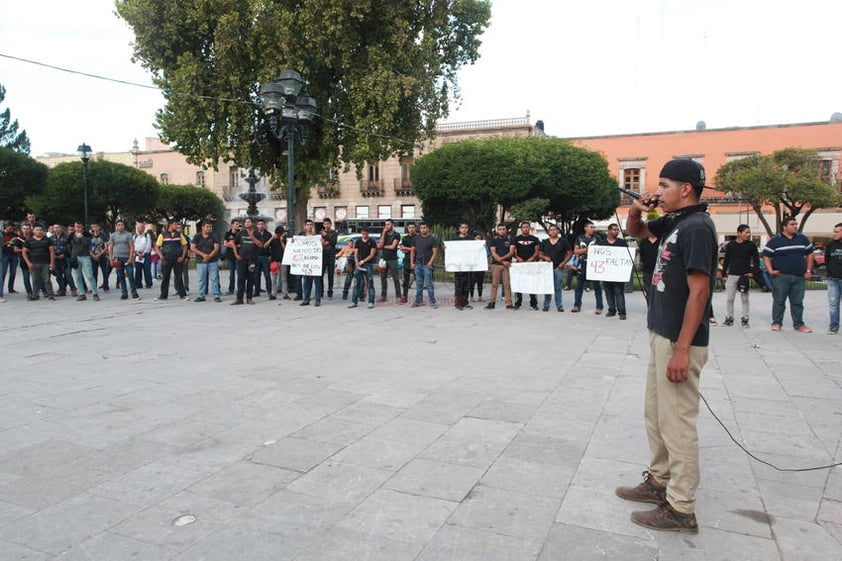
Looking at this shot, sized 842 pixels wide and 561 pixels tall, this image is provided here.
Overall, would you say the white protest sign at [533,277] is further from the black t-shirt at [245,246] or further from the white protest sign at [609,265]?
the black t-shirt at [245,246]

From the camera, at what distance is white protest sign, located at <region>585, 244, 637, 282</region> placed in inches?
439

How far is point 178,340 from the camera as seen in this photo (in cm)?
812

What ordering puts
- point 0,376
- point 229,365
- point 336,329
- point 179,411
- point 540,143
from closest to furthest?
point 179,411 → point 0,376 → point 229,365 → point 336,329 → point 540,143

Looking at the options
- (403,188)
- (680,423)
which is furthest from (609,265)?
(403,188)

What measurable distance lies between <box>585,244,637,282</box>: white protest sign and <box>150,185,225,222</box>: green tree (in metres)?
39.3

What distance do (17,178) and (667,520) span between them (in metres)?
39.4

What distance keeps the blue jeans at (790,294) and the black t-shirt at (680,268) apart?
8028 millimetres

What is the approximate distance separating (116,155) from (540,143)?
43441 millimetres

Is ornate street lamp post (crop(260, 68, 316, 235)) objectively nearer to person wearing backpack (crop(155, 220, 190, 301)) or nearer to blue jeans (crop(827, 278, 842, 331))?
person wearing backpack (crop(155, 220, 190, 301))

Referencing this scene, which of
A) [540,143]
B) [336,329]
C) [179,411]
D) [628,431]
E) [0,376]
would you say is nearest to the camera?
[628,431]

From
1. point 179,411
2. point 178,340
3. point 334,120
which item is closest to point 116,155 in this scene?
point 334,120

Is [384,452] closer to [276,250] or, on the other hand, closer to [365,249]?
[365,249]

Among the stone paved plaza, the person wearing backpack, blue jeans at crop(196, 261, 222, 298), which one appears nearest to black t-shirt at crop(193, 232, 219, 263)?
blue jeans at crop(196, 261, 222, 298)

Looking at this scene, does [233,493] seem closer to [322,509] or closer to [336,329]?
[322,509]
